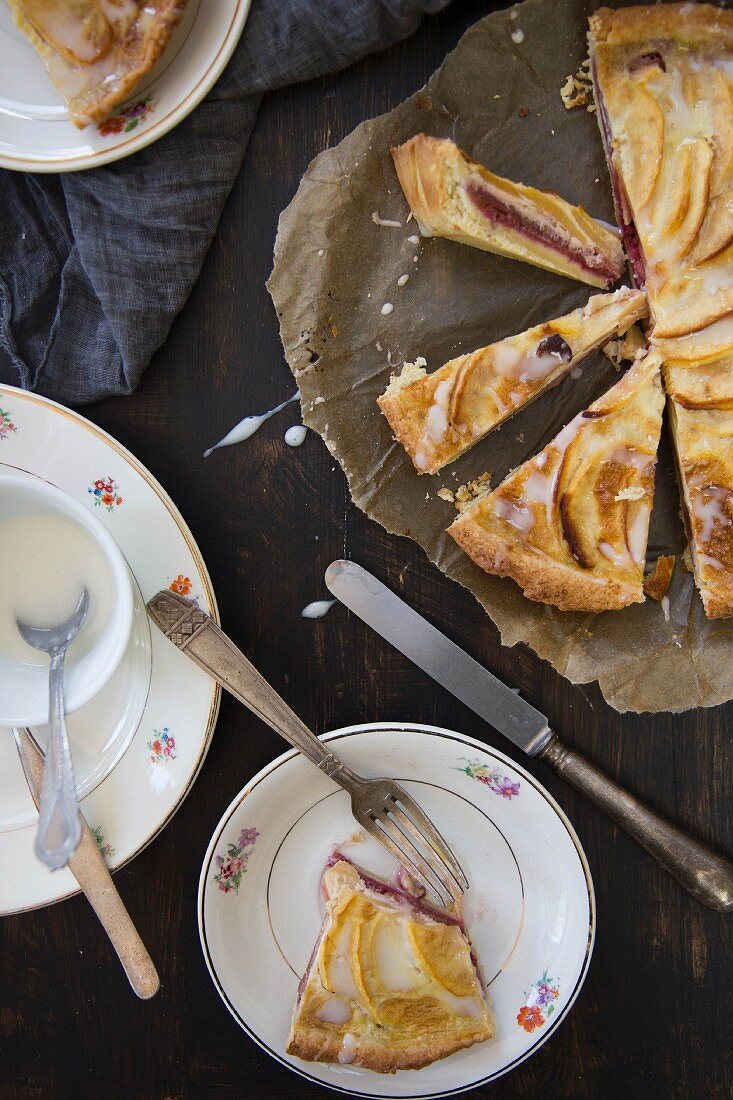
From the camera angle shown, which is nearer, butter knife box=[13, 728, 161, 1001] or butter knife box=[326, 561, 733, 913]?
butter knife box=[13, 728, 161, 1001]

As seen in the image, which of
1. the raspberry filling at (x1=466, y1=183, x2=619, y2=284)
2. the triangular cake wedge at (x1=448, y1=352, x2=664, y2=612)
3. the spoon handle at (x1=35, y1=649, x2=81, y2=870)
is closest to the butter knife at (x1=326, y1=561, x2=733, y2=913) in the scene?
the triangular cake wedge at (x1=448, y1=352, x2=664, y2=612)

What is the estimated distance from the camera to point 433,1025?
248cm

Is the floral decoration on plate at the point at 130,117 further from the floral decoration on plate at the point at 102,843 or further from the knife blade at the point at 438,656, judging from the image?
the floral decoration on plate at the point at 102,843

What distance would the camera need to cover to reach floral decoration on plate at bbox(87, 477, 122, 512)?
7.89 ft

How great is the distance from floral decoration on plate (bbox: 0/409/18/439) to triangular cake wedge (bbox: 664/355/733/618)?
6.68 ft

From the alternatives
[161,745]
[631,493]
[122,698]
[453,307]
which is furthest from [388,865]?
[453,307]

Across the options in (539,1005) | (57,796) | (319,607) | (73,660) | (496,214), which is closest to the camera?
(57,796)

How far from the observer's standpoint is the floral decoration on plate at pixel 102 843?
2.47 metres

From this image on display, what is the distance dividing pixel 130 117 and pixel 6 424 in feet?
3.25

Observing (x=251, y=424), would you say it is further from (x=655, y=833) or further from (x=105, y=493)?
(x=655, y=833)

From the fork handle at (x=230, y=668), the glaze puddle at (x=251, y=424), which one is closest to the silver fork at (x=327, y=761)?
the fork handle at (x=230, y=668)

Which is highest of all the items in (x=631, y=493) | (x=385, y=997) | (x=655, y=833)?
(x=631, y=493)

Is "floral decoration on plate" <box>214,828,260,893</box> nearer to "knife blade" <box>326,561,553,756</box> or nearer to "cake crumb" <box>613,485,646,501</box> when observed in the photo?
"knife blade" <box>326,561,553,756</box>

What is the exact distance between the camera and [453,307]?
2568 millimetres
